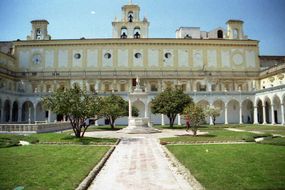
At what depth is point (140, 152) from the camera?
1405 centimetres

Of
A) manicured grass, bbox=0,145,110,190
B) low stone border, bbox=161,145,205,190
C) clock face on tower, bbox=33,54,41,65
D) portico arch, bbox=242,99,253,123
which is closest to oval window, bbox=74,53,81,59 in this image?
clock face on tower, bbox=33,54,41,65

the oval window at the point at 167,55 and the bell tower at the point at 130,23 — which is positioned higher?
the bell tower at the point at 130,23

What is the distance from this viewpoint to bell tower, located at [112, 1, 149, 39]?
2457 inches

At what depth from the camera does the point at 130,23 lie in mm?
62312

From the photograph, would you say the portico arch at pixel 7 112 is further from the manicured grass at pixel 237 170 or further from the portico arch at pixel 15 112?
the manicured grass at pixel 237 170

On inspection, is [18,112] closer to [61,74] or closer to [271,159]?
[61,74]

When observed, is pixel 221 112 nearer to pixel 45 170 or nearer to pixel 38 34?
pixel 38 34

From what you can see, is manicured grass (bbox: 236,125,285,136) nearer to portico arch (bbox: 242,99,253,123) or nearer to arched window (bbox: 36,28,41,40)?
portico arch (bbox: 242,99,253,123)

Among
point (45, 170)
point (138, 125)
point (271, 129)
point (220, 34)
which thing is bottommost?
point (45, 170)

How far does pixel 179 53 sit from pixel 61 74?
87.8ft

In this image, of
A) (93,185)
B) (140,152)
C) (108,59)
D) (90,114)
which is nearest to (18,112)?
(108,59)

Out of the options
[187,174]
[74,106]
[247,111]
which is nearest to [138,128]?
[74,106]

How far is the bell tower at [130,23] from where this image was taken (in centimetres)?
6241

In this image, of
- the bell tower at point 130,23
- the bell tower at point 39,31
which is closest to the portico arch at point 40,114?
→ the bell tower at point 39,31
